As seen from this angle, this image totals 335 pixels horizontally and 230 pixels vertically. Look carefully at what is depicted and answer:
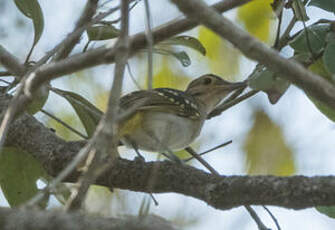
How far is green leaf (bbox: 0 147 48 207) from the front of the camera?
16.4ft

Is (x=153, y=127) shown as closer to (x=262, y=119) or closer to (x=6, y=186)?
(x=262, y=119)

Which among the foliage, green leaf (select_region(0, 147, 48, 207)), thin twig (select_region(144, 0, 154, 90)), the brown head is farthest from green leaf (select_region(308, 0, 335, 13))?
the brown head

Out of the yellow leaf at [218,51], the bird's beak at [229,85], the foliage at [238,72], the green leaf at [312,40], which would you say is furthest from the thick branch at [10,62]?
the bird's beak at [229,85]

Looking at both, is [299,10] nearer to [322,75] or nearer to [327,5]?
[327,5]

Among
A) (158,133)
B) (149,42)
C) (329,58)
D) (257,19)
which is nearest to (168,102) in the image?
(158,133)

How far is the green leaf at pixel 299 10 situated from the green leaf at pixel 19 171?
2047 mm

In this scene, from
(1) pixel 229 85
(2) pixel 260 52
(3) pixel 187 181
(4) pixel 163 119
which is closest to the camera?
(2) pixel 260 52

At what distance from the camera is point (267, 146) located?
216 inches

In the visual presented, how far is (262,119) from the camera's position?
18.2 feet

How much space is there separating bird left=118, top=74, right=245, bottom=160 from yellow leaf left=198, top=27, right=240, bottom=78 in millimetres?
218

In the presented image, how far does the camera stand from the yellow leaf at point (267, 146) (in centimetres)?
545

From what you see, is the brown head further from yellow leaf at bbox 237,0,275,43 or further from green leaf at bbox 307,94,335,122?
green leaf at bbox 307,94,335,122

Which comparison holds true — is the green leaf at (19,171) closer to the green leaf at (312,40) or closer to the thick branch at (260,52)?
the green leaf at (312,40)

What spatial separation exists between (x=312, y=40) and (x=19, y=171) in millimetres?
2202
